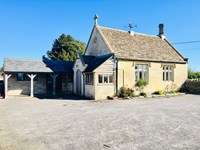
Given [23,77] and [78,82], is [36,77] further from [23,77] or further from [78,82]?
[78,82]

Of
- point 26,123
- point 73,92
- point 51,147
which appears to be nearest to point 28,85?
point 73,92

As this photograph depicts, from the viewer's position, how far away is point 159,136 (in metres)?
7.05

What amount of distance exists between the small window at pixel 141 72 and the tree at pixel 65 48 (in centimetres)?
2776

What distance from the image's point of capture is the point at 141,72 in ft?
69.6

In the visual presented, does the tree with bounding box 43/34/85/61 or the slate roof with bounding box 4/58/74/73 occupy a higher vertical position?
the tree with bounding box 43/34/85/61

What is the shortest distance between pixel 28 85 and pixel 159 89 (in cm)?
1533

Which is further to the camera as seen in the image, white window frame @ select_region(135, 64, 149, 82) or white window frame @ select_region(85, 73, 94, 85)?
white window frame @ select_region(135, 64, 149, 82)

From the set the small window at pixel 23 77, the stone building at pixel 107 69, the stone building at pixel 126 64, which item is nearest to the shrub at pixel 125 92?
the stone building at pixel 126 64

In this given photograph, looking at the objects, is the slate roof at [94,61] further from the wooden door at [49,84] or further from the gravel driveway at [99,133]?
the gravel driveway at [99,133]

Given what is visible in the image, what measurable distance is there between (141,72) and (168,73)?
4.50 metres

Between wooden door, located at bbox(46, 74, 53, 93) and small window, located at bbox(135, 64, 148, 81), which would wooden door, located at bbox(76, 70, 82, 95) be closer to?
wooden door, located at bbox(46, 74, 53, 93)

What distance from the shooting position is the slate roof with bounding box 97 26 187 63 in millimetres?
20609

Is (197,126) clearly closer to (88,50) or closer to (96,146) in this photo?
(96,146)

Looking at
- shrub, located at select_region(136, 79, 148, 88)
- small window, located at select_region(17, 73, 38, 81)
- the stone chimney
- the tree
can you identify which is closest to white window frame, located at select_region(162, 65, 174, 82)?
Answer: shrub, located at select_region(136, 79, 148, 88)
